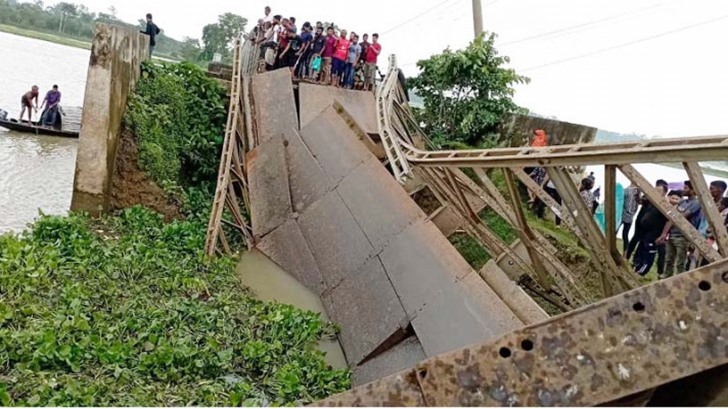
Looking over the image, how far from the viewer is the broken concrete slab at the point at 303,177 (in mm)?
8891

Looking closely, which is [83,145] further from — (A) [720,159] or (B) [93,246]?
(A) [720,159]

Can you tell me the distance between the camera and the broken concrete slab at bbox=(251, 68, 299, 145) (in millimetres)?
10896

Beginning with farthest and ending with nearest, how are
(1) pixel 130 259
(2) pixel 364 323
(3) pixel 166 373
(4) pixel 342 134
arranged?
(4) pixel 342 134 → (1) pixel 130 259 → (2) pixel 364 323 → (3) pixel 166 373

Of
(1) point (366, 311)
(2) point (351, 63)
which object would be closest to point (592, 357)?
(1) point (366, 311)

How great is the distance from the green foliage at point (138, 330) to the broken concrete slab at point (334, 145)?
220cm

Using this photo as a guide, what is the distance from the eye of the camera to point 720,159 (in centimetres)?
398

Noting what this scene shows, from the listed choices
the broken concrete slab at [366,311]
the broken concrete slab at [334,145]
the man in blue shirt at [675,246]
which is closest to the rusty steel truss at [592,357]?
the broken concrete slab at [366,311]

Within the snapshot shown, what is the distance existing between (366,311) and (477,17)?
12.9m

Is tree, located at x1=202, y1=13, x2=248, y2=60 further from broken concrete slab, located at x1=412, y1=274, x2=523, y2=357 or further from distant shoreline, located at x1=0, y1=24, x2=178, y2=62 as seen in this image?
broken concrete slab, located at x1=412, y1=274, x2=523, y2=357

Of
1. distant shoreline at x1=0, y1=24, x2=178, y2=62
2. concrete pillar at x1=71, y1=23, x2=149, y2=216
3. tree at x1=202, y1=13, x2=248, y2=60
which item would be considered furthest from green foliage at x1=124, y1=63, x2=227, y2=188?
distant shoreline at x1=0, y1=24, x2=178, y2=62

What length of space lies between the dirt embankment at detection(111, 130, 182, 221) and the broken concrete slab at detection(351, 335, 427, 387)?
5.56m

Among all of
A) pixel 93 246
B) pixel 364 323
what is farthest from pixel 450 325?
pixel 93 246

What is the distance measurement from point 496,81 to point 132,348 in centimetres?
1174

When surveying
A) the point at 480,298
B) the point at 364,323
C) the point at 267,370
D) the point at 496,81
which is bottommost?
the point at 267,370
